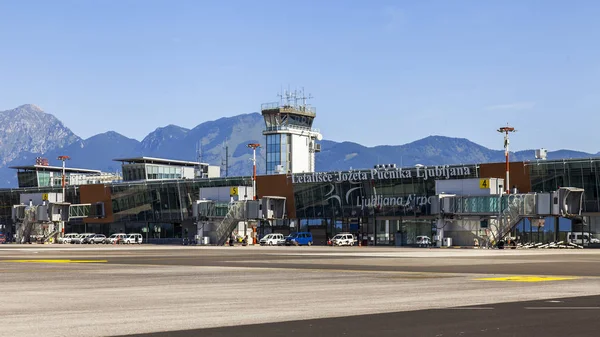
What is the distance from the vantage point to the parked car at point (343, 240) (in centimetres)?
12556

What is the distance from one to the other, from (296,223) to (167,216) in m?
26.6

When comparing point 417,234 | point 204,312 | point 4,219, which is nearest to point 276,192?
point 417,234

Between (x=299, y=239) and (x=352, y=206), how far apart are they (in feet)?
35.4

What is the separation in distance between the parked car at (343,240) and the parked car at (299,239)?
3.75m

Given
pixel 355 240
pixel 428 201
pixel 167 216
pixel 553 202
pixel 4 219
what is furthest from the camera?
pixel 4 219

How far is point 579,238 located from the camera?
368 ft

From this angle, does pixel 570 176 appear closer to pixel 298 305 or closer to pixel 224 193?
pixel 224 193

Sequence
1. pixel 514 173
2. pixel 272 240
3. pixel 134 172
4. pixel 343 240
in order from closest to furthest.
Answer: pixel 514 173 → pixel 272 240 → pixel 343 240 → pixel 134 172

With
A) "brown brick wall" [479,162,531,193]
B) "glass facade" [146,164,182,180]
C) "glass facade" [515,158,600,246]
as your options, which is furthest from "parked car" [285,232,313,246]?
"glass facade" [146,164,182,180]

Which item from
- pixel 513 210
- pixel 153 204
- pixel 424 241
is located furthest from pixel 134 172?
pixel 513 210

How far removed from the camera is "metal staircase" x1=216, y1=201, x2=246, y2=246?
130 meters

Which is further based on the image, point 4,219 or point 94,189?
point 4,219

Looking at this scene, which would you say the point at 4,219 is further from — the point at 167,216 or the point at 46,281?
the point at 46,281

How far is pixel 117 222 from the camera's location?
162m
